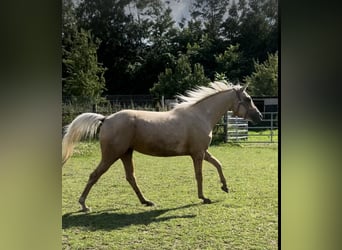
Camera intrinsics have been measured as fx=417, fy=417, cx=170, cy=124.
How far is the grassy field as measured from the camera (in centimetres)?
197

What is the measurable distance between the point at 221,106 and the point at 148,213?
0.63 m

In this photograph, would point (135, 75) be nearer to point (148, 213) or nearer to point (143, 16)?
point (143, 16)

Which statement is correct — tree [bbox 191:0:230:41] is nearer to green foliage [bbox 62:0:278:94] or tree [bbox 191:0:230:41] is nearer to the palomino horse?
green foliage [bbox 62:0:278:94]

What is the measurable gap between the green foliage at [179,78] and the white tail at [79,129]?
31 cm

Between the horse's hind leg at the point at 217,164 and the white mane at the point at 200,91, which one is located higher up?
the white mane at the point at 200,91

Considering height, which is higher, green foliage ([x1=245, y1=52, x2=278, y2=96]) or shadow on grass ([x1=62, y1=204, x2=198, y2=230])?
green foliage ([x1=245, y1=52, x2=278, y2=96])

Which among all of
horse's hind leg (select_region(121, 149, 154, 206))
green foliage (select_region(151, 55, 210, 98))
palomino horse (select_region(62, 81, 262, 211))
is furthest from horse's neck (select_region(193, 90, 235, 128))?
horse's hind leg (select_region(121, 149, 154, 206))

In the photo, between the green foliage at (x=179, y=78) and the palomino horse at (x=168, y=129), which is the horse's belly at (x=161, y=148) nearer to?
the palomino horse at (x=168, y=129)

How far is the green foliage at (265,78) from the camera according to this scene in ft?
6.51

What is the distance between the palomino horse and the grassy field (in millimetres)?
37

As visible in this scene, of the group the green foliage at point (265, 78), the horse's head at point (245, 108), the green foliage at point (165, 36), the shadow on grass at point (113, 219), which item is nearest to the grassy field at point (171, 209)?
the shadow on grass at point (113, 219)

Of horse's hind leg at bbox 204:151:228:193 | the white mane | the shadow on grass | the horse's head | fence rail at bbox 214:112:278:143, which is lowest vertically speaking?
the shadow on grass

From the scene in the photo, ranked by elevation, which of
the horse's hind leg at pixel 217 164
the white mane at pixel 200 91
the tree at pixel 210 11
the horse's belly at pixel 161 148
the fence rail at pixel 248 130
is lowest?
the horse's hind leg at pixel 217 164
